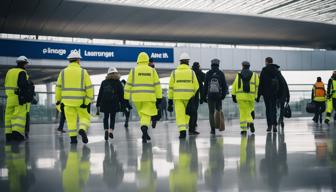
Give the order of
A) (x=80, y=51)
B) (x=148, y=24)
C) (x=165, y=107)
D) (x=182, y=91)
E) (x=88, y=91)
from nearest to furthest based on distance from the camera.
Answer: (x=88, y=91) < (x=182, y=91) < (x=80, y=51) < (x=165, y=107) < (x=148, y=24)

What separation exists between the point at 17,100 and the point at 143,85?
339cm

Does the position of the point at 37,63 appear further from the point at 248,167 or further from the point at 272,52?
the point at 248,167

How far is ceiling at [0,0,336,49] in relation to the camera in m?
21.8

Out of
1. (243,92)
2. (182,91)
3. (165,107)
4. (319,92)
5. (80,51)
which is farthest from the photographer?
(165,107)

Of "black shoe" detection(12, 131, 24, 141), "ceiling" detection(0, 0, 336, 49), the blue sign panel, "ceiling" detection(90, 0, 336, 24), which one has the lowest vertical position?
"black shoe" detection(12, 131, 24, 141)

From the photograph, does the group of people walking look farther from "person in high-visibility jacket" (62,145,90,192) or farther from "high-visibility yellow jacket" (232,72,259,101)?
"person in high-visibility jacket" (62,145,90,192)

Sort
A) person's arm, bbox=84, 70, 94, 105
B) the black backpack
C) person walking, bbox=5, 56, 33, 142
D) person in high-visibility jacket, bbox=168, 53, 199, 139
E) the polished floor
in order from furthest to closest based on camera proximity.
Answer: the black backpack < person walking, bbox=5, 56, 33, 142 < person in high-visibility jacket, bbox=168, 53, 199, 139 < person's arm, bbox=84, 70, 94, 105 < the polished floor

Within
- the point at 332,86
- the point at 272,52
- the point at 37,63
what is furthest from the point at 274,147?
the point at 272,52

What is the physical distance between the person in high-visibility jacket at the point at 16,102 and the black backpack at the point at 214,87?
14.2ft

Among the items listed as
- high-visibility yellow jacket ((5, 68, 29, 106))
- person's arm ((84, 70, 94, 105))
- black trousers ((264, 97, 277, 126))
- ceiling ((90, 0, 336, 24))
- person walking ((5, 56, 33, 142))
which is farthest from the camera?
ceiling ((90, 0, 336, 24))

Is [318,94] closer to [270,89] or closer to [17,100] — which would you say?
[270,89]

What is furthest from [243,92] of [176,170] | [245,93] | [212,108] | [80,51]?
[80,51]

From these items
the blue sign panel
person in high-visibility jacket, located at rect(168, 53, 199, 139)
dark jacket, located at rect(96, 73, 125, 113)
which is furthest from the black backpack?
the blue sign panel

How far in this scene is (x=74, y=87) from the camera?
8.60m
